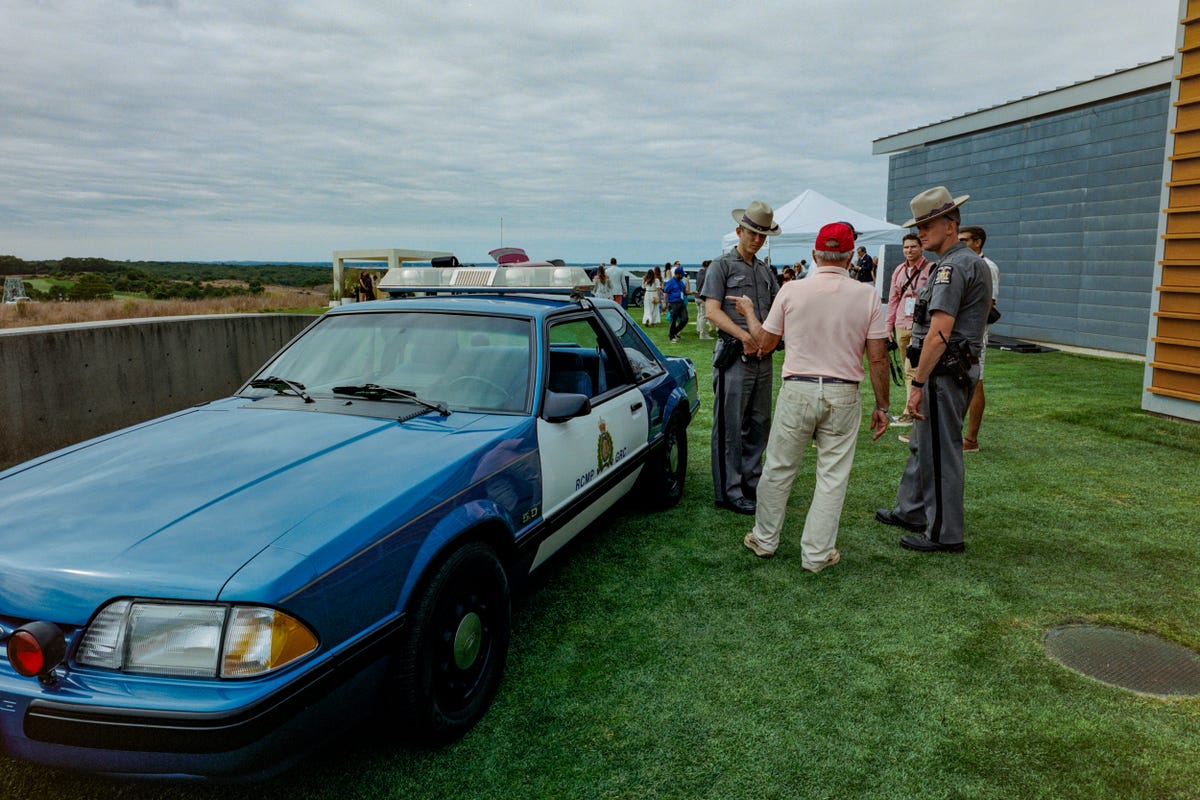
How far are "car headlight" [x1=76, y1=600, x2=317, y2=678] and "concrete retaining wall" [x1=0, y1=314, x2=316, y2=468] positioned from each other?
476 cm

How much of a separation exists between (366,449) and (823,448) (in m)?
2.45

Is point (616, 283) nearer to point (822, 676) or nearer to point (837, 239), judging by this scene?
point (837, 239)

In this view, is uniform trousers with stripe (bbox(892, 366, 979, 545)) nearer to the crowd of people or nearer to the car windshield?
the crowd of people

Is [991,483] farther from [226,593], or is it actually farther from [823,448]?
[226,593]

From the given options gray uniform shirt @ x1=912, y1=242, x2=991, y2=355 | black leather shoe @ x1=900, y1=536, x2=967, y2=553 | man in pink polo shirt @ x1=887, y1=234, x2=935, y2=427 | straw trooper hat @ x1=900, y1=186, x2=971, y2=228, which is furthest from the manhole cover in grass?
man in pink polo shirt @ x1=887, y1=234, x2=935, y2=427

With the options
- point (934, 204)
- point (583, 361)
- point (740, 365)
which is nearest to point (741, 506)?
point (740, 365)

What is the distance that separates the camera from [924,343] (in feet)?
13.5

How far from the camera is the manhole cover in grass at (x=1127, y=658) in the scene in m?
2.94

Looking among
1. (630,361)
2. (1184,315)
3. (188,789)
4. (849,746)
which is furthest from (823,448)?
(1184,315)

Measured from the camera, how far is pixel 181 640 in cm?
187

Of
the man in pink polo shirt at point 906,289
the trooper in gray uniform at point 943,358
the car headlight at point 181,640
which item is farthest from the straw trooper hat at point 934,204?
Result: the car headlight at point 181,640

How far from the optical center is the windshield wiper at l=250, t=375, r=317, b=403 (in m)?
3.27

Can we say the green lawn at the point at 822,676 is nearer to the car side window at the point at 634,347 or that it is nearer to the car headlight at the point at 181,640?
the car headlight at the point at 181,640

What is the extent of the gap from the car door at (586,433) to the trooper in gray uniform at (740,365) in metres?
0.70
